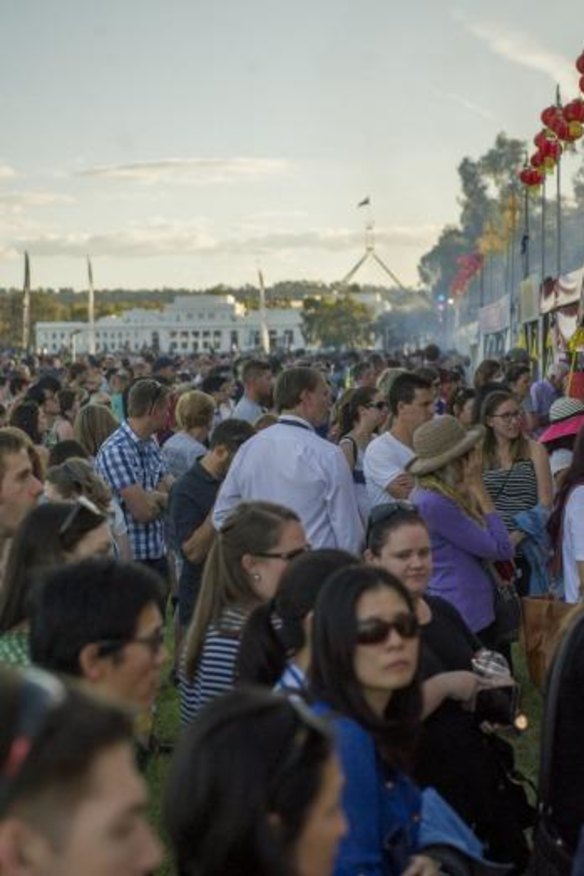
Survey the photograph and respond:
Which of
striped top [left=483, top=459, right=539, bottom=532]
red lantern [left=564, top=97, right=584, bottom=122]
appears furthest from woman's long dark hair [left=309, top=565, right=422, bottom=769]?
red lantern [left=564, top=97, right=584, bottom=122]

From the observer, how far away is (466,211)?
424ft

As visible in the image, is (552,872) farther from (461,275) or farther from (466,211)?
(466,211)

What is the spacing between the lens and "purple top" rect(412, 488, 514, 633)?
6441 millimetres

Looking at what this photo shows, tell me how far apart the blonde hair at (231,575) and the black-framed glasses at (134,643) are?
1319mm

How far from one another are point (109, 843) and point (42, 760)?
0.52 ft

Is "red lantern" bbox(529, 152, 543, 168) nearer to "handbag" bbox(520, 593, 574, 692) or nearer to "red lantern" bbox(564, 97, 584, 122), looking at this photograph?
"red lantern" bbox(564, 97, 584, 122)

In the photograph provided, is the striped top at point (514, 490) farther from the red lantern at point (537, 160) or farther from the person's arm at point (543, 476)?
the red lantern at point (537, 160)

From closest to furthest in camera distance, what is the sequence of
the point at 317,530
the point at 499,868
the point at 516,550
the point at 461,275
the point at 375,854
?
1. the point at 375,854
2. the point at 499,868
3. the point at 317,530
4. the point at 516,550
5. the point at 461,275

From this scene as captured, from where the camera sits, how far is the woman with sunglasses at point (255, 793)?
98.9 inches

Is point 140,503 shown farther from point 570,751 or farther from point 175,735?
point 570,751

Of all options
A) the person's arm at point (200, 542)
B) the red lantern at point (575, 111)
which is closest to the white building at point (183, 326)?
the red lantern at point (575, 111)

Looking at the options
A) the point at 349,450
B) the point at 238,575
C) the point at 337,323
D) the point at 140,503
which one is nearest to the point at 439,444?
the point at 238,575

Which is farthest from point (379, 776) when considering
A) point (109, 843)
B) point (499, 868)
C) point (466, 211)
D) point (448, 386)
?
point (466, 211)

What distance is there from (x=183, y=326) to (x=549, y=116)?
170 meters
